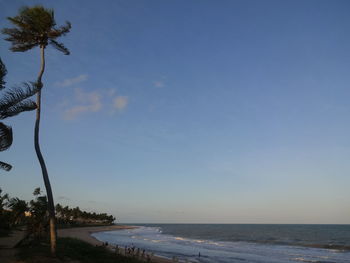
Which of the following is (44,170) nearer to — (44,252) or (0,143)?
(0,143)

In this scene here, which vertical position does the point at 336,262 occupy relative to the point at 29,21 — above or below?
below

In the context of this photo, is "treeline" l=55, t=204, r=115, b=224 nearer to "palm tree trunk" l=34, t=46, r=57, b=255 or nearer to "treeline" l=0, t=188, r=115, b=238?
"treeline" l=0, t=188, r=115, b=238

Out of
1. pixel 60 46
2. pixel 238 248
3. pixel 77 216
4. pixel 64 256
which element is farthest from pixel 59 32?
pixel 77 216

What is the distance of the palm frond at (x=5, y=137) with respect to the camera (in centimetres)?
1312

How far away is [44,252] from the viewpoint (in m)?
15.0

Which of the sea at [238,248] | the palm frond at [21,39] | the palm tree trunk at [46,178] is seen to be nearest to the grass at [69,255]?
the palm tree trunk at [46,178]

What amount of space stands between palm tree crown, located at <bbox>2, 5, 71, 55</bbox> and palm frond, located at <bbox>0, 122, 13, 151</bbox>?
203 inches

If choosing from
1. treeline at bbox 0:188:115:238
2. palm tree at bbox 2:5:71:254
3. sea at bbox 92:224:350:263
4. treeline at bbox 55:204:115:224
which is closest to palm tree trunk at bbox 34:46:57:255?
palm tree at bbox 2:5:71:254

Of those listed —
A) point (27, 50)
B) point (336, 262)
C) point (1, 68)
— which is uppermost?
point (27, 50)

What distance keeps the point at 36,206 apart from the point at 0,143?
865cm

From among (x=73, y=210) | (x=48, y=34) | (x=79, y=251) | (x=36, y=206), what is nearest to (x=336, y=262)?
(x=79, y=251)

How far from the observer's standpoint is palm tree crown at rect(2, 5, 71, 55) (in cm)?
1534

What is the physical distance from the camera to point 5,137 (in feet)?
43.3

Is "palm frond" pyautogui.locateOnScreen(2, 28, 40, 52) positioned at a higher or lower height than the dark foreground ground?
higher
